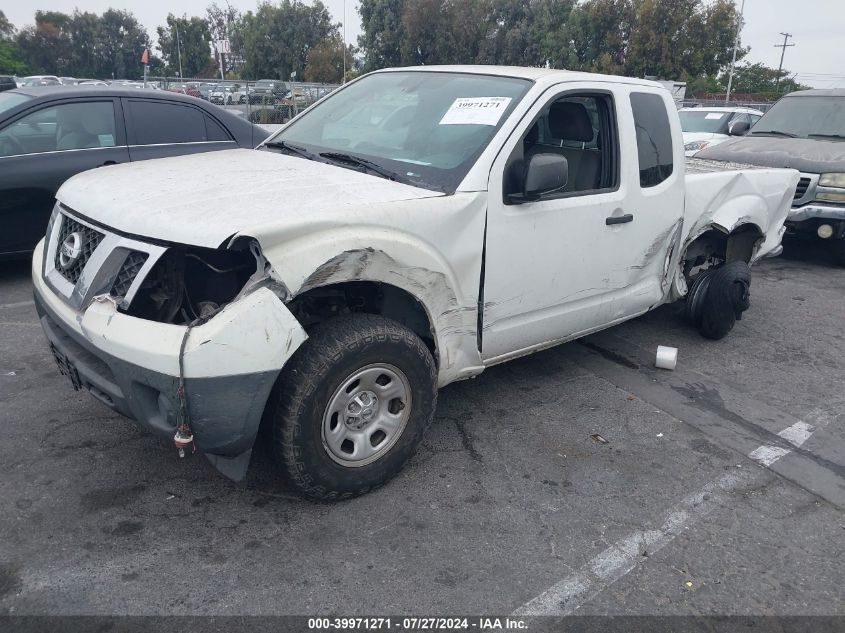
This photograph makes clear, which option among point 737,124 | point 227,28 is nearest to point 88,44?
point 227,28

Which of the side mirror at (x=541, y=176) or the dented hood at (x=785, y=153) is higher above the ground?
the side mirror at (x=541, y=176)

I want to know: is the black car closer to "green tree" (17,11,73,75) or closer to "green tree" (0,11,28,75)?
"green tree" (0,11,28,75)

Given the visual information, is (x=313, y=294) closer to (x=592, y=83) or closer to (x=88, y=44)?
(x=592, y=83)

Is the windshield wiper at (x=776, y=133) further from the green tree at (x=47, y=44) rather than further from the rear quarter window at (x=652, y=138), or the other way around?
the green tree at (x=47, y=44)

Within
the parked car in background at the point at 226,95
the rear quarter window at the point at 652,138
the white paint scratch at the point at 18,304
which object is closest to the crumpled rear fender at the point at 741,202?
the rear quarter window at the point at 652,138

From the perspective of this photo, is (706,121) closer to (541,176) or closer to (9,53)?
(541,176)

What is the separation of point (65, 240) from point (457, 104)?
203 cm

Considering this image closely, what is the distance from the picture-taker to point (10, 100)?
5.84 meters

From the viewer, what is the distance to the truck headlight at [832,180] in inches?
288

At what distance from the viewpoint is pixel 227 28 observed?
79.9m

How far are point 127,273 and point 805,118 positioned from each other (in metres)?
8.69

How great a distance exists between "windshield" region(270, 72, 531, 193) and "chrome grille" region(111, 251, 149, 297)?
1265 millimetres

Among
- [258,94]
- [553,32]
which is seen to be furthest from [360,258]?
[553,32]

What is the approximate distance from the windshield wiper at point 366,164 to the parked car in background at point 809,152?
565 centimetres
